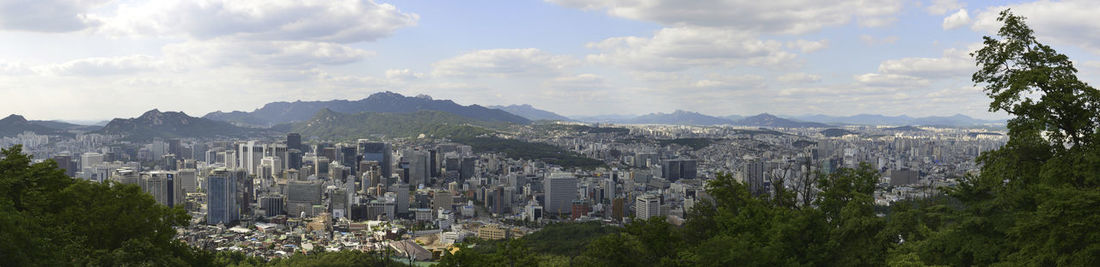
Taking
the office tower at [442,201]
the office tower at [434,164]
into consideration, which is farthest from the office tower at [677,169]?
the office tower at [442,201]

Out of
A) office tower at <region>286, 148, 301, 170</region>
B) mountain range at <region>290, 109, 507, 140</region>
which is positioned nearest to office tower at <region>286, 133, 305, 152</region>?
office tower at <region>286, 148, 301, 170</region>

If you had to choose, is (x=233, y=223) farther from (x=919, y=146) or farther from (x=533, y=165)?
(x=919, y=146)

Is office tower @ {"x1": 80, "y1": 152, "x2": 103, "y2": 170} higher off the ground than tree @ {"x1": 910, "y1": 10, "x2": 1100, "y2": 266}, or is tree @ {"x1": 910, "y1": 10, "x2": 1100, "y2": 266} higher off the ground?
tree @ {"x1": 910, "y1": 10, "x2": 1100, "y2": 266}

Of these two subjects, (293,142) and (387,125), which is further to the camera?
(387,125)

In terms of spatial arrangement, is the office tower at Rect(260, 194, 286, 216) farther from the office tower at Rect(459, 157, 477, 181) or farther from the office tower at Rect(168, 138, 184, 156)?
the office tower at Rect(168, 138, 184, 156)

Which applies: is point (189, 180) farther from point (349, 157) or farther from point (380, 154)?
point (380, 154)

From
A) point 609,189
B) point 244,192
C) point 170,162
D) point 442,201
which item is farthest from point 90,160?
point 609,189
